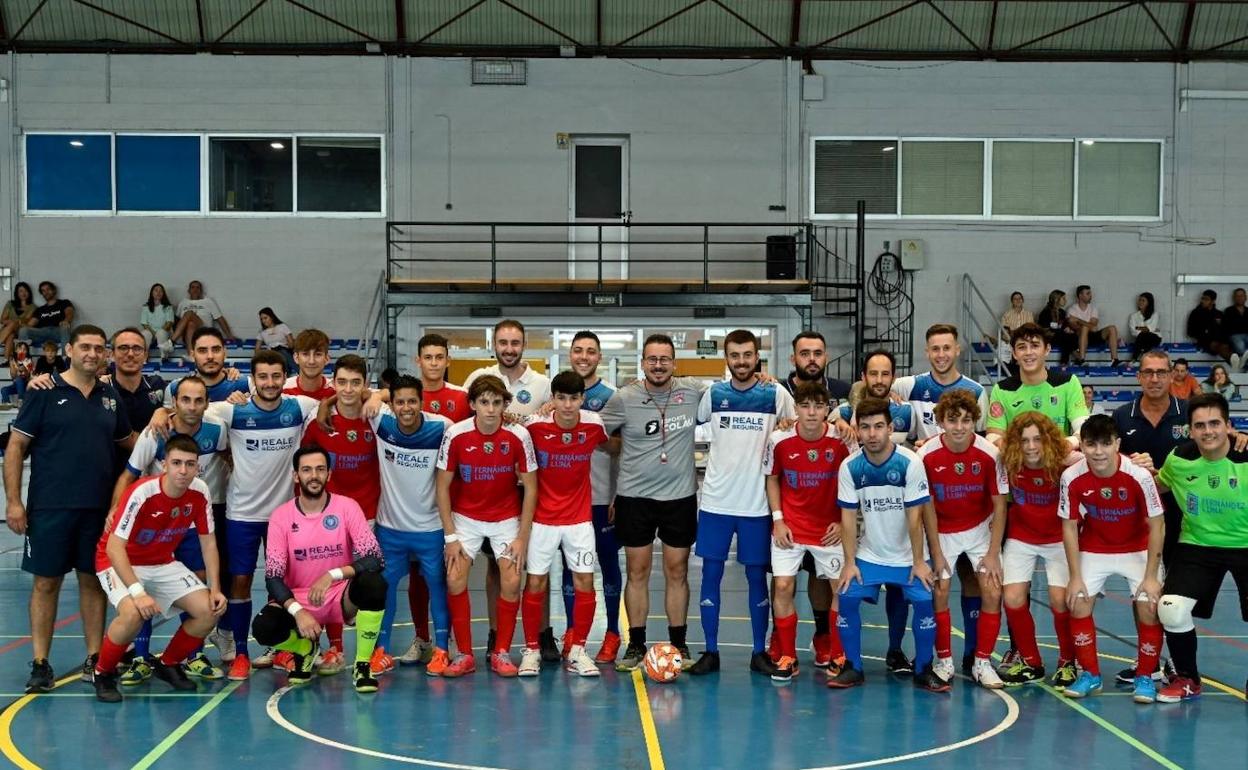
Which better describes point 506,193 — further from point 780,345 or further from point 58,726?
point 58,726

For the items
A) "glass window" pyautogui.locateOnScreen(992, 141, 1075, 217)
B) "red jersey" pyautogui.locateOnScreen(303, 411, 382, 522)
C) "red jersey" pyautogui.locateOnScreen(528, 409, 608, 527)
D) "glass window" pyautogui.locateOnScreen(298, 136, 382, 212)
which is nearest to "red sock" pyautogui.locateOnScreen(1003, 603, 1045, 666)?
"red jersey" pyautogui.locateOnScreen(528, 409, 608, 527)

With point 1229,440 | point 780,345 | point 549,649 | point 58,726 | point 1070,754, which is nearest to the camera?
point 1070,754

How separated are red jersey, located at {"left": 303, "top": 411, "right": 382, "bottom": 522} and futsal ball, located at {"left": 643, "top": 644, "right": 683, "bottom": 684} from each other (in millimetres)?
2097

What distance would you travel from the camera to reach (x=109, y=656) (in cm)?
736

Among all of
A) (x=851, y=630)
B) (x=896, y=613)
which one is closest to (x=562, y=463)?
(x=851, y=630)

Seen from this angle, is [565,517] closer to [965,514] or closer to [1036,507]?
[965,514]

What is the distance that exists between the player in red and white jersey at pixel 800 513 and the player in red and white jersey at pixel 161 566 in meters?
3.50

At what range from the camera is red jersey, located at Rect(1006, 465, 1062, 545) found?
307 inches

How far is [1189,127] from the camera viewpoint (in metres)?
20.8

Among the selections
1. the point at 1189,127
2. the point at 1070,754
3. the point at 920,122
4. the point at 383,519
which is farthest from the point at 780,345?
the point at 1070,754

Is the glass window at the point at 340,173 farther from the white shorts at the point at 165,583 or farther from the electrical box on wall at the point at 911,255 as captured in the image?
the white shorts at the point at 165,583

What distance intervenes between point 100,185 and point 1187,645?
1847 centimetres

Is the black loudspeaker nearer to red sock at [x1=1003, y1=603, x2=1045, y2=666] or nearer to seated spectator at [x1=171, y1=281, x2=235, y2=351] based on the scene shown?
seated spectator at [x1=171, y1=281, x2=235, y2=351]

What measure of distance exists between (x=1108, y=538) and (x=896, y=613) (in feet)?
4.66
